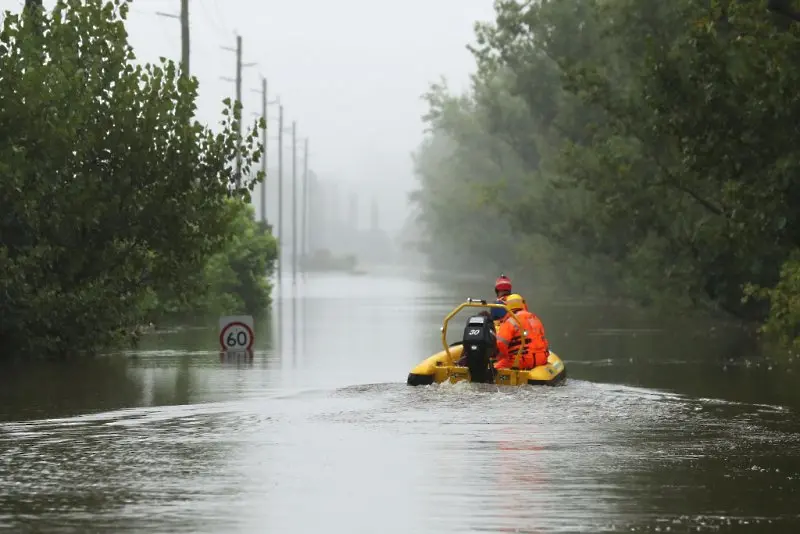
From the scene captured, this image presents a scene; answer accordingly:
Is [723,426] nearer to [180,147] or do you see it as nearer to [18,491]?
[18,491]

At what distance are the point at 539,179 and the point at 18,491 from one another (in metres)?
61.9

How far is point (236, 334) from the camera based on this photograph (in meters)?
31.2

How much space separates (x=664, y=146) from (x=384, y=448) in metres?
27.5

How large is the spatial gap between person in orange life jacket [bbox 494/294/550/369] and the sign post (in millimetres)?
9062

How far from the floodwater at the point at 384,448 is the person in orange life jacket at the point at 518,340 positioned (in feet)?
2.31

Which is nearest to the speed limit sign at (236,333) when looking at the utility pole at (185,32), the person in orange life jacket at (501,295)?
the person in orange life jacket at (501,295)

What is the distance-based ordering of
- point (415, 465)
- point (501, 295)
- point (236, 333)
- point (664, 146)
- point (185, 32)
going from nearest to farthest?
point (415, 465)
point (501, 295)
point (236, 333)
point (664, 146)
point (185, 32)

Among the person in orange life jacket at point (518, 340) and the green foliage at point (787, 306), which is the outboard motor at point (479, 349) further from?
the green foliage at point (787, 306)

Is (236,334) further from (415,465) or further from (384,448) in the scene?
(415,465)

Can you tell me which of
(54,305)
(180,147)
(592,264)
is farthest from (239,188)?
(592,264)

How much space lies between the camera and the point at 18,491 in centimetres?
1320

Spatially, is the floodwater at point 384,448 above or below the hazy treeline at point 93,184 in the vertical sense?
below

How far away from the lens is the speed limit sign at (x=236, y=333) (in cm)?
3092

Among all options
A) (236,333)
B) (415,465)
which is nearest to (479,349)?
(415,465)
